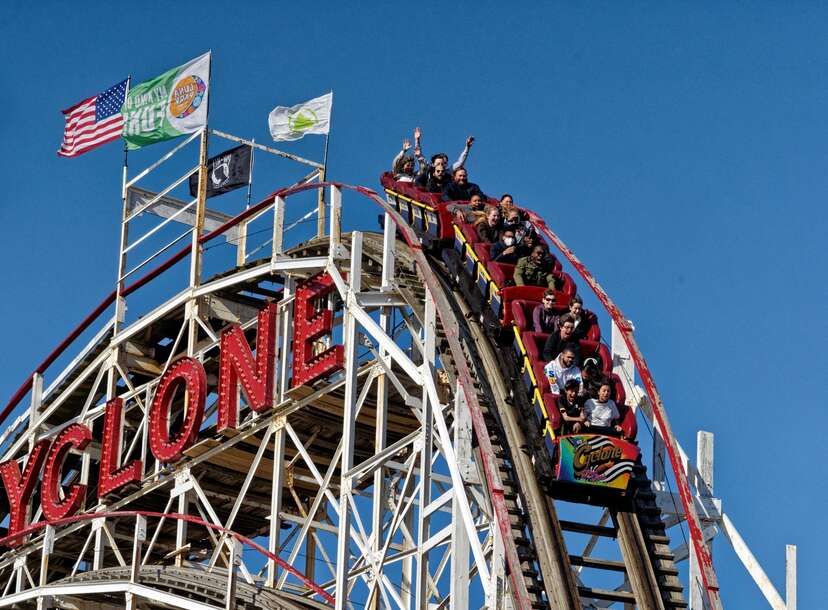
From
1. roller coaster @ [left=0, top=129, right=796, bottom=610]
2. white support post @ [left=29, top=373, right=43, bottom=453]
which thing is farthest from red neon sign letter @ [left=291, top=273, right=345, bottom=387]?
white support post @ [left=29, top=373, right=43, bottom=453]

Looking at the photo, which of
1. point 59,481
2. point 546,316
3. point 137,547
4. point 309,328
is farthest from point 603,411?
point 59,481

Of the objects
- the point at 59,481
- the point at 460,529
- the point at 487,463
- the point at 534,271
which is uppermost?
the point at 59,481

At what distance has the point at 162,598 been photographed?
27.0 m

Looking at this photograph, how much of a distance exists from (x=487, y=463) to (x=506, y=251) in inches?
226

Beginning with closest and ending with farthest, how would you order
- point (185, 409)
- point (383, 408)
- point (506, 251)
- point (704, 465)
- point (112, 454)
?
point (704, 465), point (383, 408), point (506, 251), point (185, 409), point (112, 454)

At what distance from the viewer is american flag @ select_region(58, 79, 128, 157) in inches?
1437

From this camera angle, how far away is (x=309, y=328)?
94.3 ft

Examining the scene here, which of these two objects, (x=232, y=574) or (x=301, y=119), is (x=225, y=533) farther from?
(x=301, y=119)

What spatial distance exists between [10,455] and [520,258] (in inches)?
532

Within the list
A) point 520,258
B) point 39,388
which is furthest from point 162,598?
point 39,388

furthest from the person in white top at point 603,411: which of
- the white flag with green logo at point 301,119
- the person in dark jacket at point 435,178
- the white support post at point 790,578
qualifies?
the white flag with green logo at point 301,119

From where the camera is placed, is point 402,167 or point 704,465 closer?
point 704,465

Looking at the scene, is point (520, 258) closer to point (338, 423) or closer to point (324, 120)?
point (338, 423)

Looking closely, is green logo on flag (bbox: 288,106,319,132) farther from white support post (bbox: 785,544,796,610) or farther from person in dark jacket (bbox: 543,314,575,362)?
white support post (bbox: 785,544,796,610)
